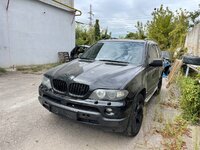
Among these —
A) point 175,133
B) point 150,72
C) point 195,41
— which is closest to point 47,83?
point 150,72

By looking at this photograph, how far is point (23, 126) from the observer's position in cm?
362

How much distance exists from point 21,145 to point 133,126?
5.84 ft

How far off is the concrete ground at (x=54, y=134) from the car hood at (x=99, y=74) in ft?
3.20

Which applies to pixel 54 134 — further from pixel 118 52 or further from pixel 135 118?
pixel 118 52

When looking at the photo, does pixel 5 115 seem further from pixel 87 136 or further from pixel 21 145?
pixel 87 136

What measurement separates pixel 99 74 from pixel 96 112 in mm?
642

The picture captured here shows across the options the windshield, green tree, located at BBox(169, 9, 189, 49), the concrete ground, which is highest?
green tree, located at BBox(169, 9, 189, 49)

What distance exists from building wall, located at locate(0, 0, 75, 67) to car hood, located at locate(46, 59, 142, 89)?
7.04 metres

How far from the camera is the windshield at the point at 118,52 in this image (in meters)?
4.05

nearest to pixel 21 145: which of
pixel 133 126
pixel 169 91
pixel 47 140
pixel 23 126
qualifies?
pixel 47 140

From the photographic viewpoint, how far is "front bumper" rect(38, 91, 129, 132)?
2.81 meters

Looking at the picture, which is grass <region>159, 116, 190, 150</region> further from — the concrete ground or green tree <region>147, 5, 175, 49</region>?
green tree <region>147, 5, 175, 49</region>

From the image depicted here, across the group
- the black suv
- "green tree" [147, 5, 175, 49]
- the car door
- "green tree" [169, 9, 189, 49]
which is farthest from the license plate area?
"green tree" [147, 5, 175, 49]

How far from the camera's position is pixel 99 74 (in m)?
3.19
